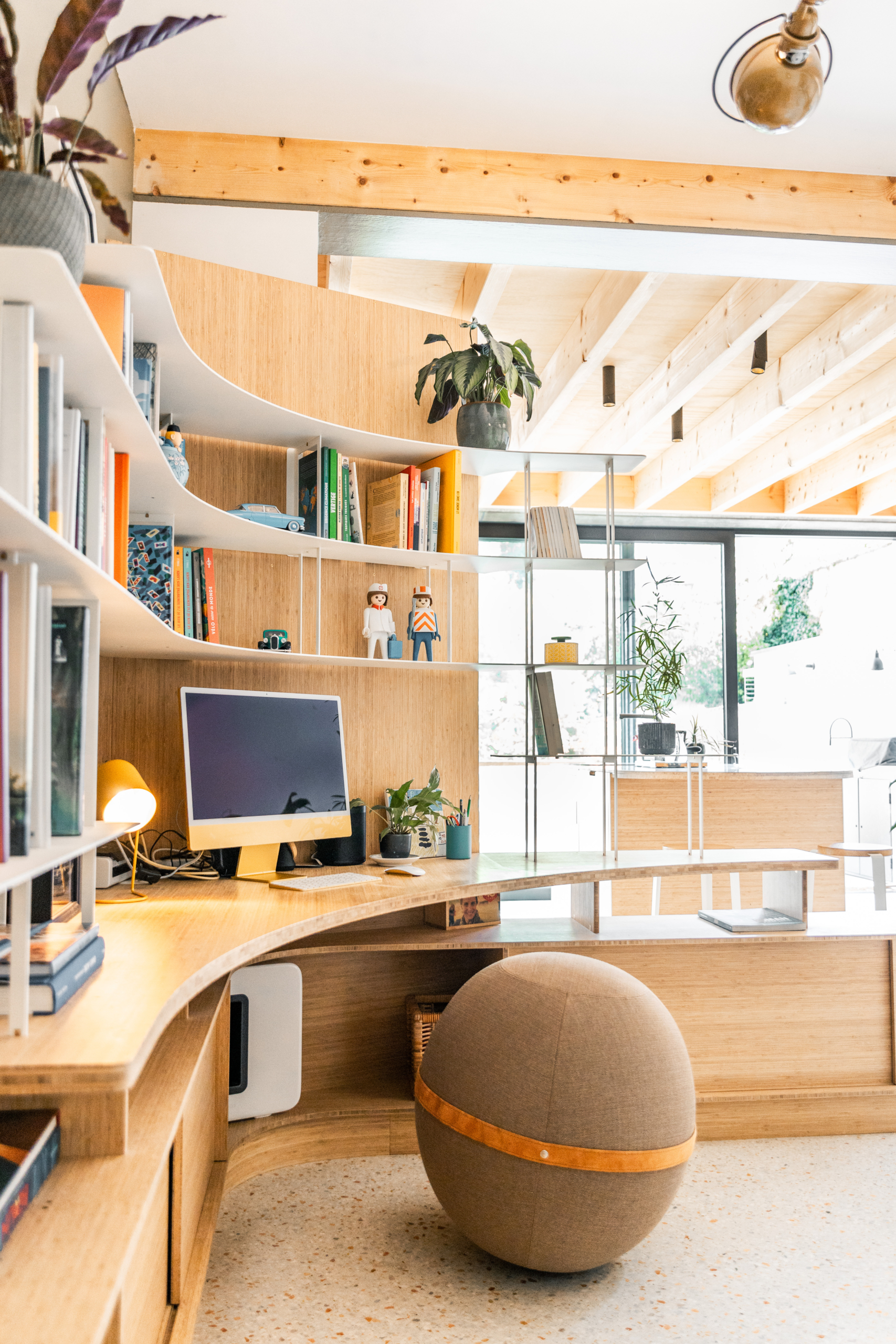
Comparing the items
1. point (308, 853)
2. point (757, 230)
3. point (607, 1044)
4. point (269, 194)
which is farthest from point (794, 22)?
point (308, 853)

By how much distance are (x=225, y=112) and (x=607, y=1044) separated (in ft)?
9.19

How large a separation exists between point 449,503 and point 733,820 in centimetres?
277

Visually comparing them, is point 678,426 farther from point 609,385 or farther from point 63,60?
point 63,60

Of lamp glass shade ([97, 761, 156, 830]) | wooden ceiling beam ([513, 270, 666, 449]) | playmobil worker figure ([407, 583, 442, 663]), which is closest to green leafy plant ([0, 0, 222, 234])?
lamp glass shade ([97, 761, 156, 830])

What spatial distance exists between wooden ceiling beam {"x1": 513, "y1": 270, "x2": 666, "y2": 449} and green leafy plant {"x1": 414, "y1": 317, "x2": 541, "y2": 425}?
93 cm

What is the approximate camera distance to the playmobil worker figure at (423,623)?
303 cm

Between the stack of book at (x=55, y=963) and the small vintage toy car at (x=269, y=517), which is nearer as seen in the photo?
the stack of book at (x=55, y=963)

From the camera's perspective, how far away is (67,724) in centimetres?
142

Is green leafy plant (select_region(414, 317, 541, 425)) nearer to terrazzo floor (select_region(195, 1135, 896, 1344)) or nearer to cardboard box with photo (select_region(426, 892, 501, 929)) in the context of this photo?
cardboard box with photo (select_region(426, 892, 501, 929))

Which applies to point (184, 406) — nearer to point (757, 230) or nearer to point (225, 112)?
point (225, 112)

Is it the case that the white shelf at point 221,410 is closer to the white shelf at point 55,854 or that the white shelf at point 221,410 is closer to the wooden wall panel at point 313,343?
the wooden wall panel at point 313,343

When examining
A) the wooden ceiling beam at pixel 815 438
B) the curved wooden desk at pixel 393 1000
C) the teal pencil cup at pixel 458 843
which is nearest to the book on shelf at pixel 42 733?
the curved wooden desk at pixel 393 1000

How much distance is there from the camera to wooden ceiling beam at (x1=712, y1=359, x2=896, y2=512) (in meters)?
5.14

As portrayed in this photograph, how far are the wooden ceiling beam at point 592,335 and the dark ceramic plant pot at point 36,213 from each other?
285cm
